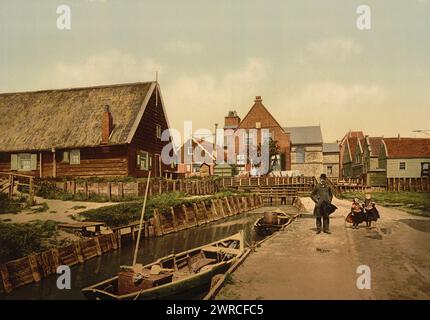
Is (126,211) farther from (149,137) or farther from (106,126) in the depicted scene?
(149,137)

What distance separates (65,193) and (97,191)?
2.33 meters

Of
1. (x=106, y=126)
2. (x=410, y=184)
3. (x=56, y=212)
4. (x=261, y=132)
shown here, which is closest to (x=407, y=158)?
(x=410, y=184)

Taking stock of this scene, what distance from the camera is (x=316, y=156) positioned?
6338 centimetres

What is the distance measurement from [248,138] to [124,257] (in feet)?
145

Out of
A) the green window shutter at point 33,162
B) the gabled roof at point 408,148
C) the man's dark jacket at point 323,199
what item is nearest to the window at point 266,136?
the gabled roof at point 408,148

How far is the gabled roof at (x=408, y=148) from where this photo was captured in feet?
144

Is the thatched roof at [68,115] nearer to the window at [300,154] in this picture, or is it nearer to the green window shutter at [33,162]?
the green window shutter at [33,162]

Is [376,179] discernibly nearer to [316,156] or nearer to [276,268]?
[316,156]

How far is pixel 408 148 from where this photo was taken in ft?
147

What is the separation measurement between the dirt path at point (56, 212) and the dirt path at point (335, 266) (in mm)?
11747

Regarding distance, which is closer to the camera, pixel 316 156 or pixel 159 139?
pixel 159 139

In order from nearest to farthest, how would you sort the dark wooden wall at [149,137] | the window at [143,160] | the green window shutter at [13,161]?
the dark wooden wall at [149,137] < the green window shutter at [13,161] < the window at [143,160]

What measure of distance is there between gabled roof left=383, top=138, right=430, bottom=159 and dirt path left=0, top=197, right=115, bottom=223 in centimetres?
3690
